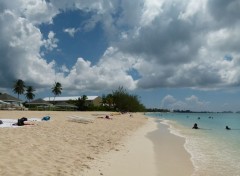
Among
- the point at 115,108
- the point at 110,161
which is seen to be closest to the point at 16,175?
the point at 110,161

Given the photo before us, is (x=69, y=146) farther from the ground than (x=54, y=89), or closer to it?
closer to it

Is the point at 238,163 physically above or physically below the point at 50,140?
below

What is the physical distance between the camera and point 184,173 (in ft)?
32.7

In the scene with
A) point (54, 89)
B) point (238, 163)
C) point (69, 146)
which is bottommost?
point (238, 163)

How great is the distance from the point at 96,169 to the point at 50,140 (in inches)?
159

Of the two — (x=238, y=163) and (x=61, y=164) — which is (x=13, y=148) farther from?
(x=238, y=163)

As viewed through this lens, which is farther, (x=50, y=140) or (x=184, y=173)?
(x=50, y=140)

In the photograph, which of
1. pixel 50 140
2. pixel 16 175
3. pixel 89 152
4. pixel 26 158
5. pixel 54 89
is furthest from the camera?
pixel 54 89

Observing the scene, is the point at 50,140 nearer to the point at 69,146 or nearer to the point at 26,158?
the point at 69,146

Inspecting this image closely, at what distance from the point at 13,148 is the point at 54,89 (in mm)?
107471

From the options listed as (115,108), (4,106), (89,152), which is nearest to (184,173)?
(89,152)

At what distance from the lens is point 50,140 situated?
12.4 metres

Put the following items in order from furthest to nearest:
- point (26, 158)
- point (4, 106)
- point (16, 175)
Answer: point (4, 106)
point (26, 158)
point (16, 175)

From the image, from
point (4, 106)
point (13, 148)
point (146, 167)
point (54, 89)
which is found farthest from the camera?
point (54, 89)
